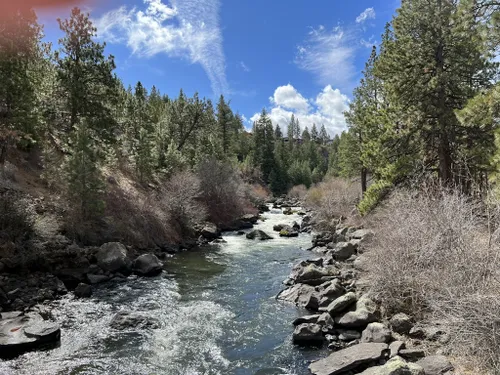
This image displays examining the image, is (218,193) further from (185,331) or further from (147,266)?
(185,331)

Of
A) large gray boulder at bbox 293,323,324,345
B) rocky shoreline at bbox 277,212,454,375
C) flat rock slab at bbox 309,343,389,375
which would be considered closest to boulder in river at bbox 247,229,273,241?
rocky shoreline at bbox 277,212,454,375

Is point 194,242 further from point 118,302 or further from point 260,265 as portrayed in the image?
point 118,302

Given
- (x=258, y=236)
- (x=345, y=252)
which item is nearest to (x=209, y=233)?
(x=258, y=236)

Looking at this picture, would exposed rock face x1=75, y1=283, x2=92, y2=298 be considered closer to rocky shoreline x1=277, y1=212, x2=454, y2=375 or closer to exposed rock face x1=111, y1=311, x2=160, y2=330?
exposed rock face x1=111, y1=311, x2=160, y2=330

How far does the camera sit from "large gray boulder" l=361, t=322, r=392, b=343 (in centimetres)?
966

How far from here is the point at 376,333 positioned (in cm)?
984

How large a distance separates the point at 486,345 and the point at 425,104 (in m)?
13.2

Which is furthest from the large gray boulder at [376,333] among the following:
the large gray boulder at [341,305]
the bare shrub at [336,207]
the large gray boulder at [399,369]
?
the bare shrub at [336,207]

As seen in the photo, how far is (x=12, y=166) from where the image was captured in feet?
71.5

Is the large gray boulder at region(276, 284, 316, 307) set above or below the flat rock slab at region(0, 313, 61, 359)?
below

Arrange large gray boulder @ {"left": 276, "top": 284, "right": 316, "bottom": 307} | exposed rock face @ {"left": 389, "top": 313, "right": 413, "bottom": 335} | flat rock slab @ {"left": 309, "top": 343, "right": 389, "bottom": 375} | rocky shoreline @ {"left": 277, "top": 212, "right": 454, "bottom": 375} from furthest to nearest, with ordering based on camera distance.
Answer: large gray boulder @ {"left": 276, "top": 284, "right": 316, "bottom": 307}
exposed rock face @ {"left": 389, "top": 313, "right": 413, "bottom": 335}
flat rock slab @ {"left": 309, "top": 343, "right": 389, "bottom": 375}
rocky shoreline @ {"left": 277, "top": 212, "right": 454, "bottom": 375}

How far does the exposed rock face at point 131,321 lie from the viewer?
463 inches

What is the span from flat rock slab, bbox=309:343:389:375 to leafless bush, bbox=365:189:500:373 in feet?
5.52

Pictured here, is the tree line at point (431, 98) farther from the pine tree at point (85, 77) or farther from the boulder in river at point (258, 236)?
the pine tree at point (85, 77)
